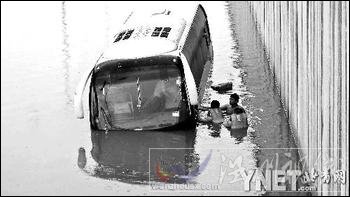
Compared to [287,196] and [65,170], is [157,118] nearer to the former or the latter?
[65,170]

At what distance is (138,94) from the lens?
54.7 feet

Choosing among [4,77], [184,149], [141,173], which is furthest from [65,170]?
[4,77]

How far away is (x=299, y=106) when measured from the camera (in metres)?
13.7

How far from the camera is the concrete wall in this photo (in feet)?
31.0

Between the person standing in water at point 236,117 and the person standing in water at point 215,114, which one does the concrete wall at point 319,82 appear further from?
the person standing in water at point 215,114

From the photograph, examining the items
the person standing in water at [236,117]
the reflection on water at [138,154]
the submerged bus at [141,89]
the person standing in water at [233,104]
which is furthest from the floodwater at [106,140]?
the person standing in water at [233,104]

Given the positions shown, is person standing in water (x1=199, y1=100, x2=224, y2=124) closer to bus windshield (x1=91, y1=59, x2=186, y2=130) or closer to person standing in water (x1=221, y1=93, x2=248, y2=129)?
Answer: person standing in water (x1=221, y1=93, x2=248, y2=129)

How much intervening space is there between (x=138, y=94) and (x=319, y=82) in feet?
20.7

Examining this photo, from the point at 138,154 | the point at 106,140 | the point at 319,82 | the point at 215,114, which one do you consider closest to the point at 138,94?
the point at 106,140

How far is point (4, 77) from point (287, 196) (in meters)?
13.0

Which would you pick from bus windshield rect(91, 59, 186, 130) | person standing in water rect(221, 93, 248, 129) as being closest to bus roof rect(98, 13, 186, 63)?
bus windshield rect(91, 59, 186, 130)

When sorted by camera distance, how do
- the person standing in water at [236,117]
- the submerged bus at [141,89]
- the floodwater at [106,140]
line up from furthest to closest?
the person standing in water at [236,117] → the submerged bus at [141,89] → the floodwater at [106,140]

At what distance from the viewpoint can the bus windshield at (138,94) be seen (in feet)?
54.3

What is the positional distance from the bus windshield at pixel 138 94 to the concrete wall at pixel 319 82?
255 centimetres
